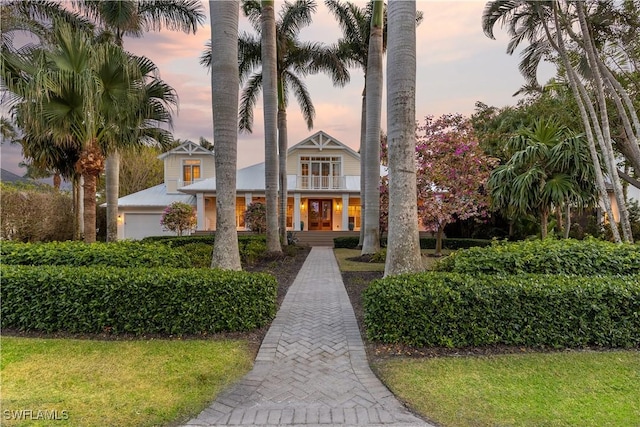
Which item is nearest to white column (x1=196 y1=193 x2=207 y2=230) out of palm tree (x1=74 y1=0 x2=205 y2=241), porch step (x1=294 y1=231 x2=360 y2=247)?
porch step (x1=294 y1=231 x2=360 y2=247)

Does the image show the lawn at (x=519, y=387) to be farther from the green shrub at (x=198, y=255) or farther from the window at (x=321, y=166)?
the window at (x=321, y=166)

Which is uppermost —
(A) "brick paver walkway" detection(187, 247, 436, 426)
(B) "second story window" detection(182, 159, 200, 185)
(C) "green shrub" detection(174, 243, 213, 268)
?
(B) "second story window" detection(182, 159, 200, 185)

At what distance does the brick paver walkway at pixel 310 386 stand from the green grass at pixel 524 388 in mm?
301

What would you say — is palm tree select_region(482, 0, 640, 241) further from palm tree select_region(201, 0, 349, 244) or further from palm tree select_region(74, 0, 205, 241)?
palm tree select_region(74, 0, 205, 241)

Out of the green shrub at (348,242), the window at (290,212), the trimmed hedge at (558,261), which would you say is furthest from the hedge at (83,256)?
the window at (290,212)

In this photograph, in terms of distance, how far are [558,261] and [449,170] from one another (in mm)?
8256

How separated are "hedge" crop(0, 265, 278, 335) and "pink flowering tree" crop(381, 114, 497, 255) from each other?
1012cm

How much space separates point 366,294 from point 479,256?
2.22 meters

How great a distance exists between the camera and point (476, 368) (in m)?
3.57

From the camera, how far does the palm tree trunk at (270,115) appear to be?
40.2 ft

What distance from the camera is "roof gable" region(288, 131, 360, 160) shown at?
79.3ft

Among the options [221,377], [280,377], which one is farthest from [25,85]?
[280,377]

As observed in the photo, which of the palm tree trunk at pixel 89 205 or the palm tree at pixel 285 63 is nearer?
the palm tree trunk at pixel 89 205

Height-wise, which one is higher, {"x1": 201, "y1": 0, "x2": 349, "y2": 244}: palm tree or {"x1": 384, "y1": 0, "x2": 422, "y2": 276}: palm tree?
{"x1": 201, "y1": 0, "x2": 349, "y2": 244}: palm tree
